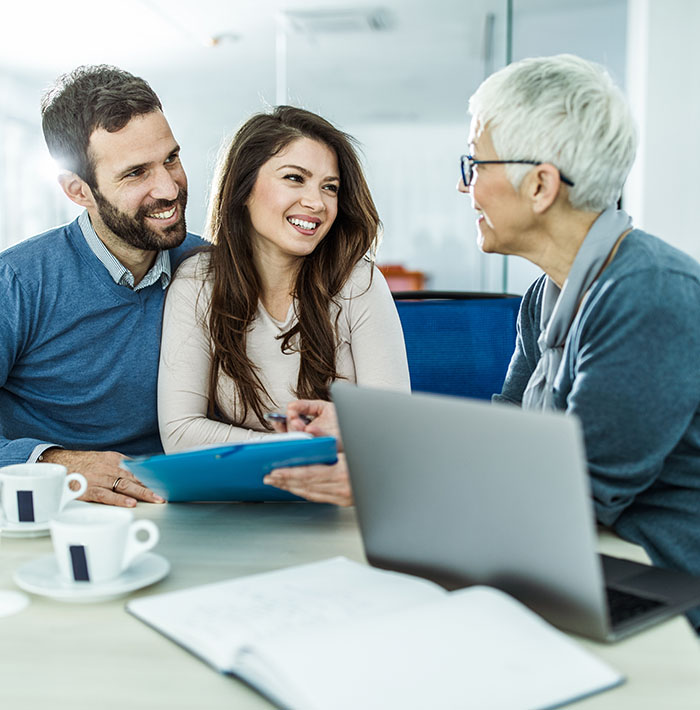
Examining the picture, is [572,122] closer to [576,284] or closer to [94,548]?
[576,284]

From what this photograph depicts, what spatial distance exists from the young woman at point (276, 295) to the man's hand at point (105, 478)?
0.24 meters

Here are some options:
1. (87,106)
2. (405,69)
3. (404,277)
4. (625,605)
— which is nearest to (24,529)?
(625,605)

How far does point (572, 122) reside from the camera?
1.12 metres

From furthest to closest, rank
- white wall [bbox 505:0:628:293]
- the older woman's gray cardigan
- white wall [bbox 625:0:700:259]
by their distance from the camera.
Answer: white wall [bbox 505:0:628:293]
white wall [bbox 625:0:700:259]
the older woman's gray cardigan

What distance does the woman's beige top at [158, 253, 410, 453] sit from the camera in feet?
5.18

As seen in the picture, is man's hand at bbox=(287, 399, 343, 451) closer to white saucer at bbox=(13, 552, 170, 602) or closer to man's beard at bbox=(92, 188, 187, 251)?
white saucer at bbox=(13, 552, 170, 602)

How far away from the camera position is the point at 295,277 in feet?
5.85

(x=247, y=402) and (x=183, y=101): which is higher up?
(x=183, y=101)

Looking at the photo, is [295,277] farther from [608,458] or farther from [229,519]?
[608,458]

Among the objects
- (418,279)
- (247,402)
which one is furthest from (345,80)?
(247,402)

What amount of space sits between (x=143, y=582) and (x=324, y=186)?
1123 millimetres

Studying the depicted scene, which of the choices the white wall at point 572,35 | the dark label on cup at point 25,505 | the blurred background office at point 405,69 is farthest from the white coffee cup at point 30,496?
the white wall at point 572,35

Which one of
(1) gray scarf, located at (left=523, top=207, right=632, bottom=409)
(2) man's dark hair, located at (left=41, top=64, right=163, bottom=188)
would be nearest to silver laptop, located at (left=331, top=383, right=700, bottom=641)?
(1) gray scarf, located at (left=523, top=207, right=632, bottom=409)

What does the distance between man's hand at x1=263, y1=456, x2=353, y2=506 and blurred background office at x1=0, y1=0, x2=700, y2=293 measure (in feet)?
8.65
